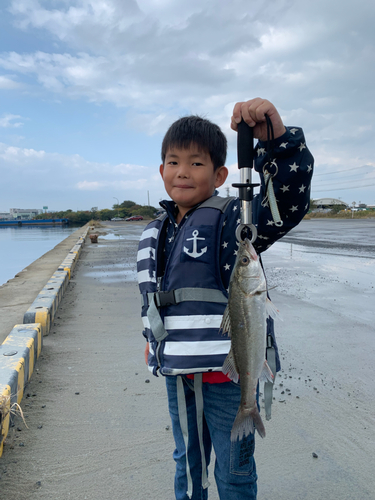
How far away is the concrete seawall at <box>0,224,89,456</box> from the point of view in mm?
2865

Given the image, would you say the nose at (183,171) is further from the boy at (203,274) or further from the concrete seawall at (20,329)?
the concrete seawall at (20,329)

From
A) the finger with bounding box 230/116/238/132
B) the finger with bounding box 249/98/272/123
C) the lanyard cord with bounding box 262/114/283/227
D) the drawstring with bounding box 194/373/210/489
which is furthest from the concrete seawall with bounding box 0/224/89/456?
the finger with bounding box 249/98/272/123

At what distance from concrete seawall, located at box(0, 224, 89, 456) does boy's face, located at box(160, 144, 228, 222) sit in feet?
6.27

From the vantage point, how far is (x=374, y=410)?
304cm

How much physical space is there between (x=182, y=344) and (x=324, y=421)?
1815mm

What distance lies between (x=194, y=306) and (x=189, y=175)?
0.69m

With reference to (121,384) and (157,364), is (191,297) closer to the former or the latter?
(157,364)

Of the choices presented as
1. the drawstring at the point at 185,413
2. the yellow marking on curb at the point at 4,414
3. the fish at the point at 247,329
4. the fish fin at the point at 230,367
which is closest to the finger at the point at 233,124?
the fish at the point at 247,329

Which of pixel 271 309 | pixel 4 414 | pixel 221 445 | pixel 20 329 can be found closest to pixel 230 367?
pixel 271 309

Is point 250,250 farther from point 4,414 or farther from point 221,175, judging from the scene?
point 4,414

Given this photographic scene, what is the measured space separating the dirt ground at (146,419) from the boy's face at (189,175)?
1.79 metres

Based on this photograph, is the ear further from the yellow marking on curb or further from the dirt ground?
Result: the yellow marking on curb

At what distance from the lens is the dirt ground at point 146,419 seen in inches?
91.2

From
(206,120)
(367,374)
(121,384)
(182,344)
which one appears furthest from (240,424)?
(367,374)
